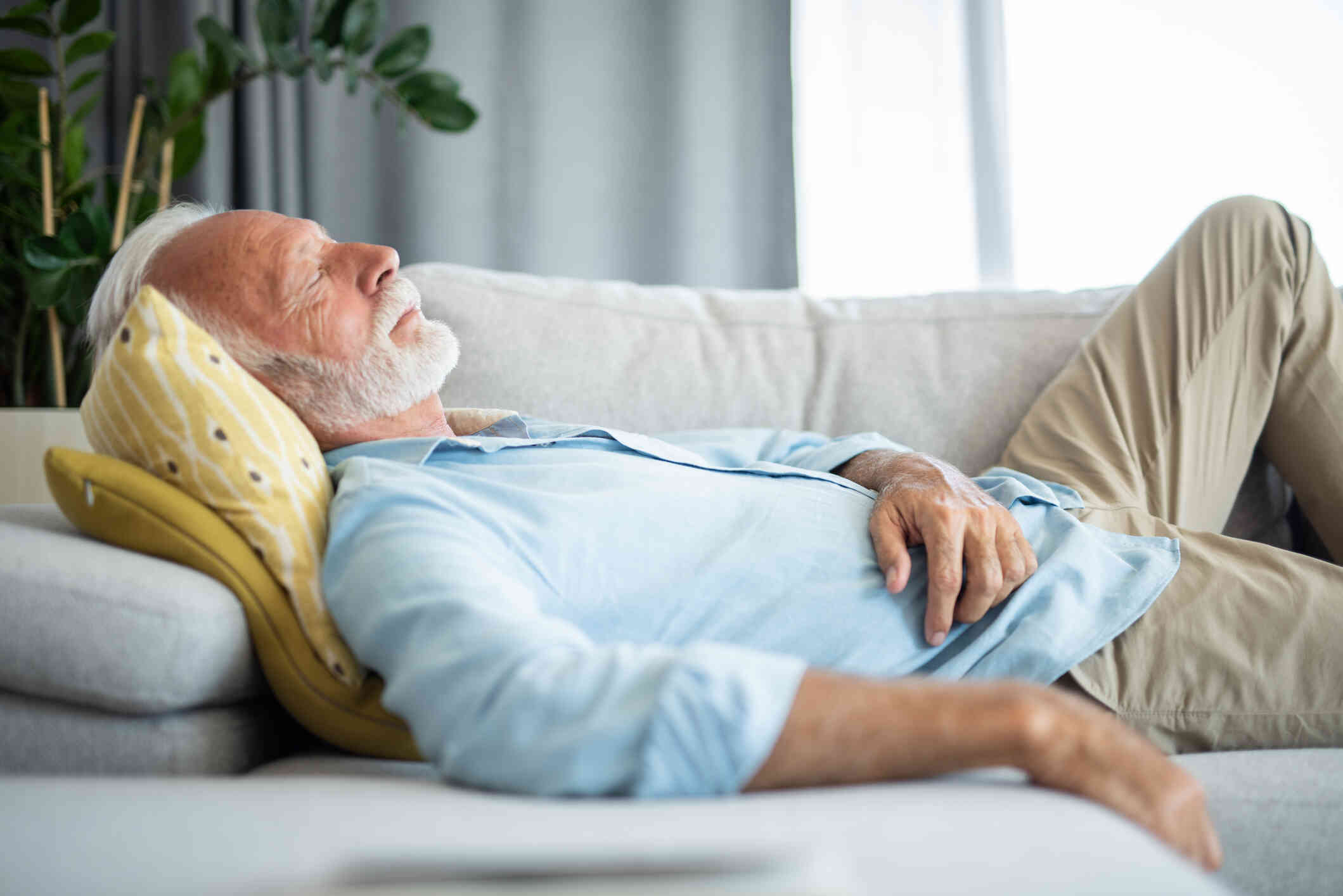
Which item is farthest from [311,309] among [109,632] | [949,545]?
[949,545]

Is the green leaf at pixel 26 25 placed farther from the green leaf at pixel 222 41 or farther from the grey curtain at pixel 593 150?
the grey curtain at pixel 593 150

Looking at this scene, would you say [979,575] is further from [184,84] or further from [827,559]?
[184,84]

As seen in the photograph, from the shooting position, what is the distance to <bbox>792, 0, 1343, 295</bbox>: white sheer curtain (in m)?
2.38

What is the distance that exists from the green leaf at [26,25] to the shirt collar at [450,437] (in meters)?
1.33

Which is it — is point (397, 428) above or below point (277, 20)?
below

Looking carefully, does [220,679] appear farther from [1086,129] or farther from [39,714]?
[1086,129]

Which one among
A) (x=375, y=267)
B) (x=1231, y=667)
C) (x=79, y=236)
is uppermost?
(x=79, y=236)

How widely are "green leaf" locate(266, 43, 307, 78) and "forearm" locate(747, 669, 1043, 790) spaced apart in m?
1.97

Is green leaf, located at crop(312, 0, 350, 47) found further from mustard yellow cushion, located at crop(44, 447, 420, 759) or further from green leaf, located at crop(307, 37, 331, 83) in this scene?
mustard yellow cushion, located at crop(44, 447, 420, 759)

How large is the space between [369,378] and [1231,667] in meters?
1.01

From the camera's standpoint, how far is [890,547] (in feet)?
3.10

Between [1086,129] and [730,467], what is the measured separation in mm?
2002

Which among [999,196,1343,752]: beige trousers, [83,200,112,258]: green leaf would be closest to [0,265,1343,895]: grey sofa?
[999,196,1343,752]: beige trousers

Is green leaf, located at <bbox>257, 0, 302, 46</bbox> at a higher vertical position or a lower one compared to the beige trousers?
higher
